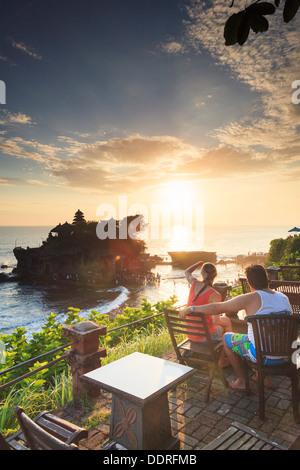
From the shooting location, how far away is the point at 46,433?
5.82 feet

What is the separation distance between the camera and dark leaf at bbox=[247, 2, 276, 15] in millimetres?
1668

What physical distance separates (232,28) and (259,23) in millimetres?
163

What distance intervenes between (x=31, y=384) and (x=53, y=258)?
66.8 metres

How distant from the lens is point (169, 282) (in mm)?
63469

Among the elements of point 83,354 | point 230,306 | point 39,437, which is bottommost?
point 83,354

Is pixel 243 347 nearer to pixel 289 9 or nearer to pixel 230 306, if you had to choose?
pixel 230 306

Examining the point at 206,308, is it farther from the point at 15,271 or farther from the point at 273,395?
the point at 15,271

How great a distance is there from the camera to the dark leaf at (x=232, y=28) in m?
1.70

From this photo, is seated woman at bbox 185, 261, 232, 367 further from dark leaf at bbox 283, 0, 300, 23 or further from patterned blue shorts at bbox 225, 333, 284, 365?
dark leaf at bbox 283, 0, 300, 23

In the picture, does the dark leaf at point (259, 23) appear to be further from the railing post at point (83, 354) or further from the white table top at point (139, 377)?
the railing post at point (83, 354)

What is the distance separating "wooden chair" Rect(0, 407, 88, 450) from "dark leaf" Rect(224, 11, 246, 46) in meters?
2.69

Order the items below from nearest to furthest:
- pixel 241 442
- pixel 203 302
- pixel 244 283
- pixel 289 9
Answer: pixel 289 9 < pixel 241 442 < pixel 203 302 < pixel 244 283

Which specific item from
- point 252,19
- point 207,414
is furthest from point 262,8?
point 207,414

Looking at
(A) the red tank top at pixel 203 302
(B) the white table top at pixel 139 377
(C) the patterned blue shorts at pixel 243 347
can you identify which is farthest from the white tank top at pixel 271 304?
(B) the white table top at pixel 139 377
